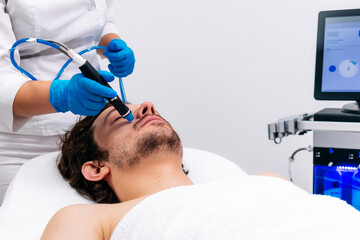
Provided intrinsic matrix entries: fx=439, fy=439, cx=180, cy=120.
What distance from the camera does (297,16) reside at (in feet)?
7.73

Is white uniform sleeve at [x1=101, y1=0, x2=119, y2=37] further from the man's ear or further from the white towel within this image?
the white towel

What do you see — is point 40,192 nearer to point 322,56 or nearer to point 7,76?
point 7,76

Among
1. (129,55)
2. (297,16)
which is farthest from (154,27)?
(129,55)

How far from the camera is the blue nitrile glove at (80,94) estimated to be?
3.94 ft

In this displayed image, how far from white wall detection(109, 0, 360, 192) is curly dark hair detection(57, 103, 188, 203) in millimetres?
1122

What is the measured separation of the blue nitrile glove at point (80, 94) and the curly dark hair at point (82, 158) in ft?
0.68

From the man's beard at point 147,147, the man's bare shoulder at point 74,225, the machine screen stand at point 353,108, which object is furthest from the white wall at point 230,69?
the man's bare shoulder at point 74,225

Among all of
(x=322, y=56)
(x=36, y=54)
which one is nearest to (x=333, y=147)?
(x=322, y=56)

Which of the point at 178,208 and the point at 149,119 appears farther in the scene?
the point at 149,119

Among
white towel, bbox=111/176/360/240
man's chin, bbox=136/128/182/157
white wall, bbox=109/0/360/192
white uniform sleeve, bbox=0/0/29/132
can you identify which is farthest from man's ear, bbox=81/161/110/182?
white wall, bbox=109/0/360/192

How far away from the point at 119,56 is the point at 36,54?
0.35 meters

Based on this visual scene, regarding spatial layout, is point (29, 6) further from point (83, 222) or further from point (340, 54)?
point (340, 54)

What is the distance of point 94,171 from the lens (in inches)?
56.0

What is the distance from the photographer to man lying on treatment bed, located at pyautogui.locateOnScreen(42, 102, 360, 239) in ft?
2.97
